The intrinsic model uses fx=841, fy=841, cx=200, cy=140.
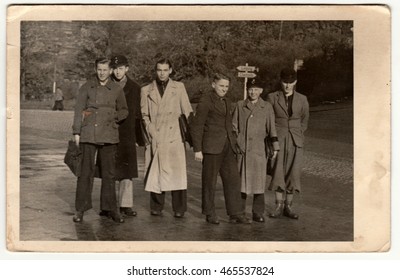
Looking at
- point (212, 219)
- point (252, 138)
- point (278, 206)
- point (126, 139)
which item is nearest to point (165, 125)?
point (126, 139)

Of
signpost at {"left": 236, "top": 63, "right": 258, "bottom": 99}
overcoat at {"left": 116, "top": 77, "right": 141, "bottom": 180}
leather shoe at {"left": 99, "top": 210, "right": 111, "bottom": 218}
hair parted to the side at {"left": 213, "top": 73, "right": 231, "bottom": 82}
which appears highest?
signpost at {"left": 236, "top": 63, "right": 258, "bottom": 99}

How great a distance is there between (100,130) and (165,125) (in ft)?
1.29

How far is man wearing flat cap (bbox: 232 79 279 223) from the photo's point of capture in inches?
201

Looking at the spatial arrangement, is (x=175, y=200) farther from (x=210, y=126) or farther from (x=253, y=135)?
(x=253, y=135)

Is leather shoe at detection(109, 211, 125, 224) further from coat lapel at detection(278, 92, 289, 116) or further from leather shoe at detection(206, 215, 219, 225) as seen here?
coat lapel at detection(278, 92, 289, 116)

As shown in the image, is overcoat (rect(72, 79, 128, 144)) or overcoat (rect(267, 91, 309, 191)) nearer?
overcoat (rect(72, 79, 128, 144))

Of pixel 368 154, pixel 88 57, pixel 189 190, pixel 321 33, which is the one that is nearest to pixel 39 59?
pixel 88 57

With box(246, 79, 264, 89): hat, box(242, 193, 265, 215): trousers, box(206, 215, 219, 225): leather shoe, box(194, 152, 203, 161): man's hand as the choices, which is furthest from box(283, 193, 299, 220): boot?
box(246, 79, 264, 89): hat

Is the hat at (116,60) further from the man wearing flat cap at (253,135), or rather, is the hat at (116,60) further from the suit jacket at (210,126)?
the man wearing flat cap at (253,135)

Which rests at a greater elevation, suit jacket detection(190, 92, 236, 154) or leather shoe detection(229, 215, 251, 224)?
suit jacket detection(190, 92, 236, 154)

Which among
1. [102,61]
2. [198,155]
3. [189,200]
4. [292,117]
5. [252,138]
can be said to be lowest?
[189,200]

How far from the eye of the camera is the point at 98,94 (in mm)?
5055

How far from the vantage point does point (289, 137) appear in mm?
5145

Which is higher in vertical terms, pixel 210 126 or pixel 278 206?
pixel 210 126
